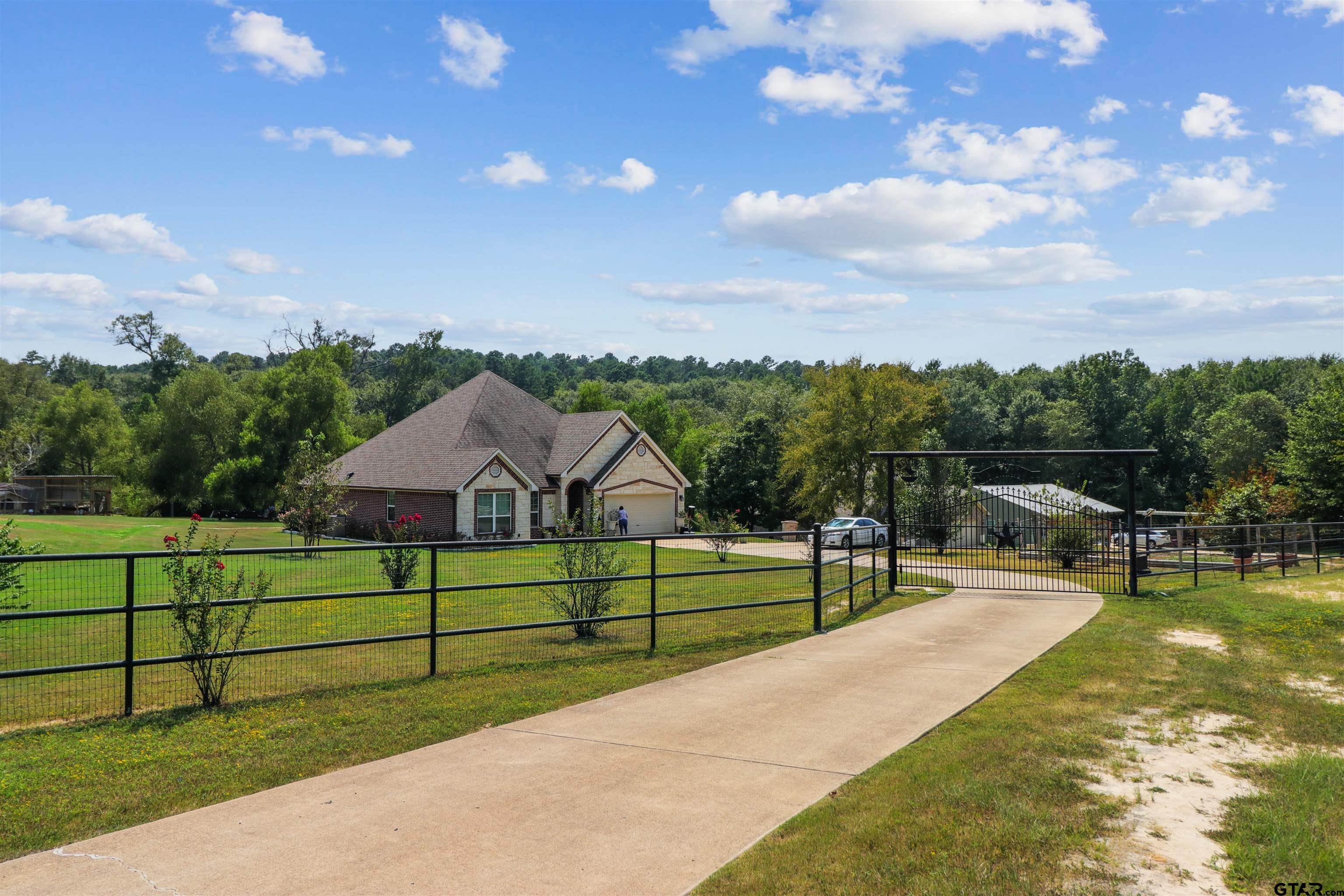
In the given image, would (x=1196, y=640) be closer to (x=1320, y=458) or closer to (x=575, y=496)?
(x=575, y=496)

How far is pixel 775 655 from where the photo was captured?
1069 cm

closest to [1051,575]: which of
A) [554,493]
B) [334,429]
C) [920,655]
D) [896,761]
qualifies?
[920,655]

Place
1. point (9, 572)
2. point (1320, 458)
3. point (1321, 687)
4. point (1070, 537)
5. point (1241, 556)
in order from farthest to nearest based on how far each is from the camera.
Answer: point (1320, 458) < point (1241, 556) < point (1070, 537) < point (9, 572) < point (1321, 687)

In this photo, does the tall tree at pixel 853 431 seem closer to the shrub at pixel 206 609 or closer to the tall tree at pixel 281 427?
the tall tree at pixel 281 427

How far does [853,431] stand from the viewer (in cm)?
4216

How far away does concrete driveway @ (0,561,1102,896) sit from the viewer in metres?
4.62

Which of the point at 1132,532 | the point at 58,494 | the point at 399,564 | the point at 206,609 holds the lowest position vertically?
the point at 399,564

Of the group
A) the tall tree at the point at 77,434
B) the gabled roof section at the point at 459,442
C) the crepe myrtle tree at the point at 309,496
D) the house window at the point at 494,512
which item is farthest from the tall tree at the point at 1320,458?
the tall tree at the point at 77,434

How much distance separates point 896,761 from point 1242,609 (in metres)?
11.9

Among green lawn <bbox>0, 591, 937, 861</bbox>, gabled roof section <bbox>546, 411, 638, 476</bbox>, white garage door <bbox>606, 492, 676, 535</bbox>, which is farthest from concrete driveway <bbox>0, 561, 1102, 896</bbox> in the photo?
white garage door <bbox>606, 492, 676, 535</bbox>

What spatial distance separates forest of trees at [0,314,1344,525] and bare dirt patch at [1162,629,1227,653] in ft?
56.8

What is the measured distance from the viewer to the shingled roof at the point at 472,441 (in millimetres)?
37000

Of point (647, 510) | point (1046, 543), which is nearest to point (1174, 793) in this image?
point (1046, 543)

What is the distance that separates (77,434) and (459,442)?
46.7 m
